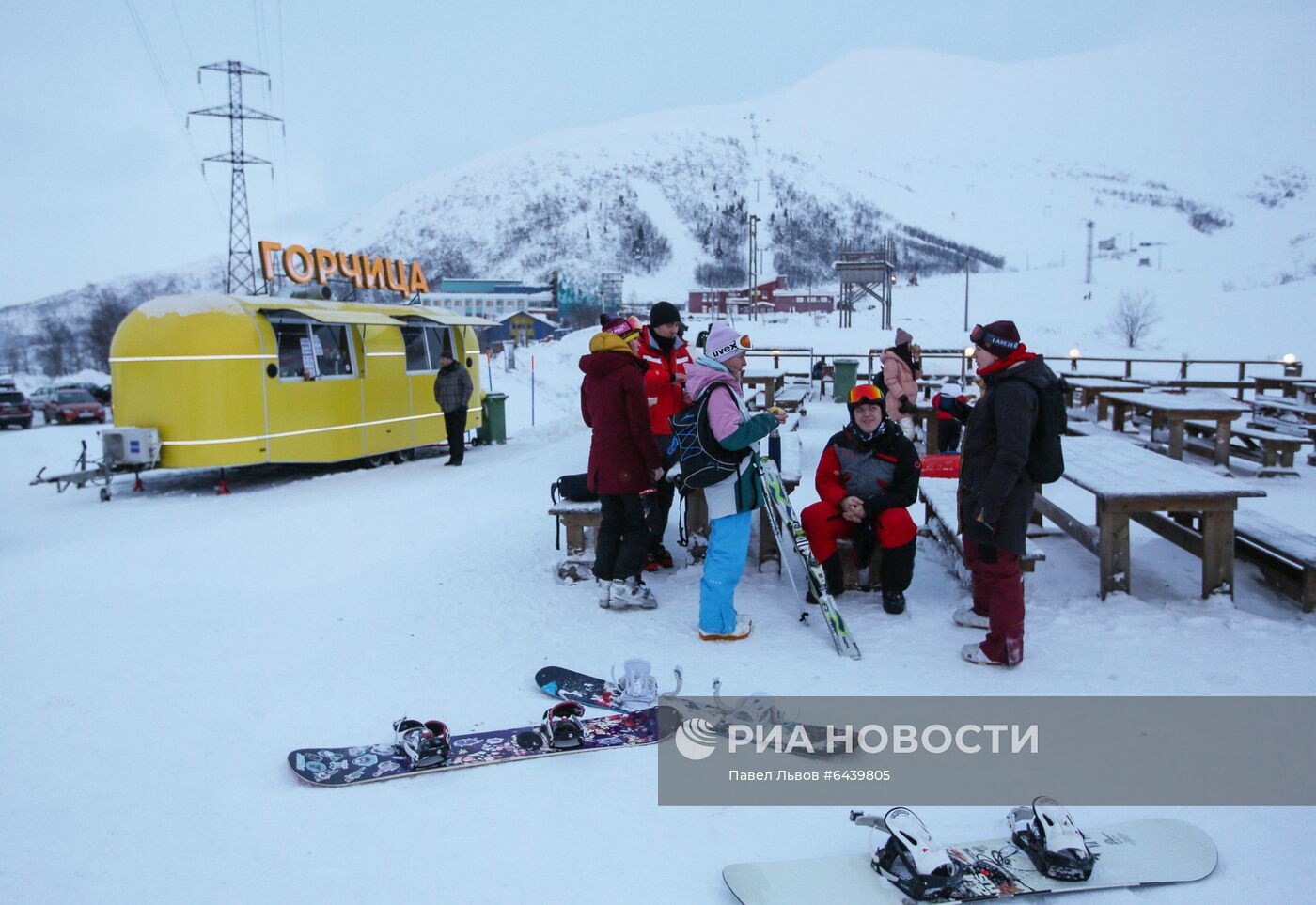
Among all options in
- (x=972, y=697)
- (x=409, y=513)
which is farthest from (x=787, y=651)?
(x=409, y=513)

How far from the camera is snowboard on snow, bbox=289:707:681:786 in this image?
3549mm

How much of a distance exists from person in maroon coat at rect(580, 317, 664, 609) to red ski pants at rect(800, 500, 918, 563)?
1015mm

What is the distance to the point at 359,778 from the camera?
3.51m

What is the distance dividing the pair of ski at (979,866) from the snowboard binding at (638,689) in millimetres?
1356

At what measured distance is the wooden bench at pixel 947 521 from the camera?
19.2 feet

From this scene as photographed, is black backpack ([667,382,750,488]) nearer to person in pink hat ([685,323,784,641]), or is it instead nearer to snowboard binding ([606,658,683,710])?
person in pink hat ([685,323,784,641])

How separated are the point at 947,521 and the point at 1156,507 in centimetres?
131

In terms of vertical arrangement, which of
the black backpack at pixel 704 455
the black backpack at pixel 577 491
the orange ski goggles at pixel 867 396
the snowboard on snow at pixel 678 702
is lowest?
the snowboard on snow at pixel 678 702

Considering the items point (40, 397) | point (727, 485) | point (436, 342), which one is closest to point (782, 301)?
point (40, 397)

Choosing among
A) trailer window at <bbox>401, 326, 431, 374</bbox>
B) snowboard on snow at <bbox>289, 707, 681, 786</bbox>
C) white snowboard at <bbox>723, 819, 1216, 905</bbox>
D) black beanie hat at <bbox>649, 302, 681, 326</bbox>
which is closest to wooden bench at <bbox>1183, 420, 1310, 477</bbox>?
black beanie hat at <bbox>649, 302, 681, 326</bbox>

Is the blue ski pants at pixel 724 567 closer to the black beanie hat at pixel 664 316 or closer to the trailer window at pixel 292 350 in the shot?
the black beanie hat at pixel 664 316

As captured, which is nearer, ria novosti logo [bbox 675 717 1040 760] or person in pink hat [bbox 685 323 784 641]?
ria novosti logo [bbox 675 717 1040 760]

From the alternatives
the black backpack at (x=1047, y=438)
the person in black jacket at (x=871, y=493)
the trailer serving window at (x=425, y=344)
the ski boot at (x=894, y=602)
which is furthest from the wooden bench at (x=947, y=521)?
the trailer serving window at (x=425, y=344)

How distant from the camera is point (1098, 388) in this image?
43.9 ft
